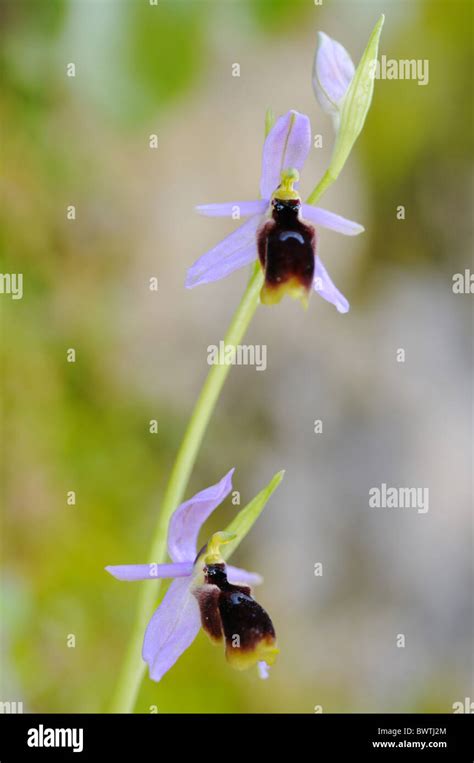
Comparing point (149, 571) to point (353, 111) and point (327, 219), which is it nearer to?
point (327, 219)

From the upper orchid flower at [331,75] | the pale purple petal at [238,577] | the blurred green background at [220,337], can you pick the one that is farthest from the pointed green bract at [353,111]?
the blurred green background at [220,337]

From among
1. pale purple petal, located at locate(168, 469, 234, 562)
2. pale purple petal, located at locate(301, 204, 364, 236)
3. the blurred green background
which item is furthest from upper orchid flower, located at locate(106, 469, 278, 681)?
the blurred green background

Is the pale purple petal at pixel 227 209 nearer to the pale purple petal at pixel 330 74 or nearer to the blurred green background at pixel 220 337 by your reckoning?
the pale purple petal at pixel 330 74

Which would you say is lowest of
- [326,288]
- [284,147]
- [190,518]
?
[190,518]

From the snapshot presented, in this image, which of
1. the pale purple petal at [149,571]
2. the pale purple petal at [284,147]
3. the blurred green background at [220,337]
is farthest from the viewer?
the blurred green background at [220,337]

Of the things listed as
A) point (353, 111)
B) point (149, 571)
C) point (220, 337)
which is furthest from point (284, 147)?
point (220, 337)

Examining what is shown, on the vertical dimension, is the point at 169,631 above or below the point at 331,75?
below

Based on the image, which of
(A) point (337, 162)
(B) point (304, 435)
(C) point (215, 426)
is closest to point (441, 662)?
(B) point (304, 435)

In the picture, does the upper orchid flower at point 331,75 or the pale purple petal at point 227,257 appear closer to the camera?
the pale purple petal at point 227,257
